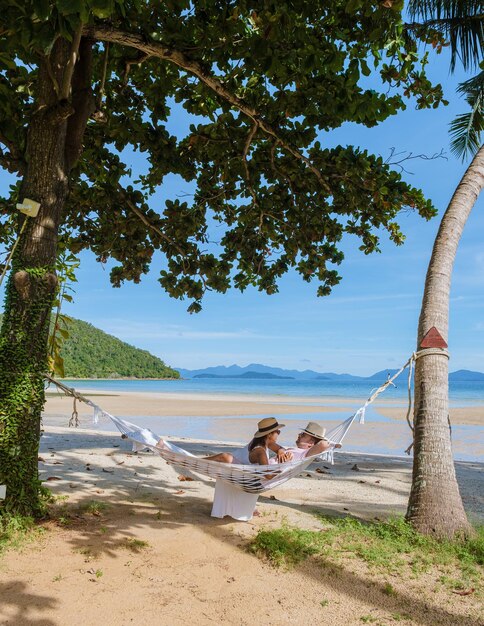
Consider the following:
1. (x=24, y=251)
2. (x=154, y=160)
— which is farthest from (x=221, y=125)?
(x=24, y=251)

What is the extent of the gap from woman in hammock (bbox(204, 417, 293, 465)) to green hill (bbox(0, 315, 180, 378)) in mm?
54563

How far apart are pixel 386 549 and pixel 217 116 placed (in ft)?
13.5

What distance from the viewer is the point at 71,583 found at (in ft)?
8.38

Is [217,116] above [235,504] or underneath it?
above

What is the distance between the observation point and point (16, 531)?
3.03 meters

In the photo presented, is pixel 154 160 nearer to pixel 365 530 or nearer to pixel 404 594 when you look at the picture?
pixel 365 530

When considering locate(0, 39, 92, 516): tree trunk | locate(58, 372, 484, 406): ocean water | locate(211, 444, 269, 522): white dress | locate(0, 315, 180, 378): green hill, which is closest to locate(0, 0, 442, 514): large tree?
locate(0, 39, 92, 516): tree trunk

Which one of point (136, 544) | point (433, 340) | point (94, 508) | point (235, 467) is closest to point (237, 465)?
point (235, 467)

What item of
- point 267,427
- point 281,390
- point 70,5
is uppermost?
point 70,5

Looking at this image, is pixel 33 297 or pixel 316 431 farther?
pixel 316 431

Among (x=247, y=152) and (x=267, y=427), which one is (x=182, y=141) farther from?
(x=267, y=427)

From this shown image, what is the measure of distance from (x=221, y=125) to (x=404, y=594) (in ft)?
13.9

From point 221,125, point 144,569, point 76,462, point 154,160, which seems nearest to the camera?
point 144,569

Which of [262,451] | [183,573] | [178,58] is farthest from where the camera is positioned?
[178,58]
